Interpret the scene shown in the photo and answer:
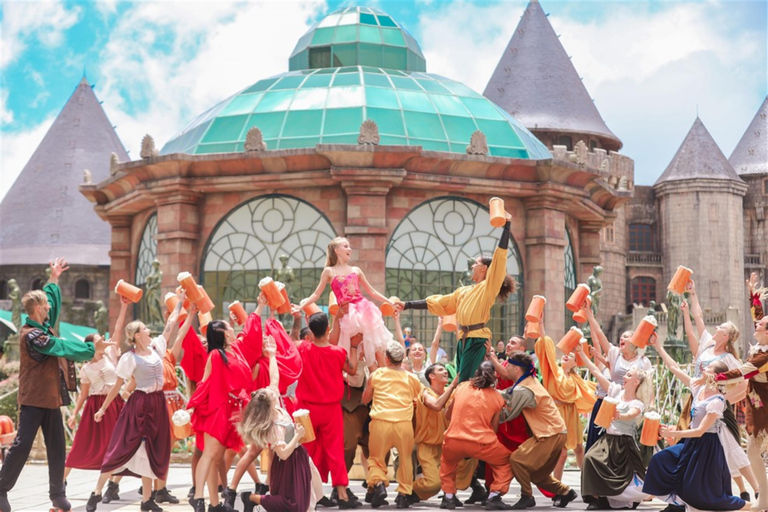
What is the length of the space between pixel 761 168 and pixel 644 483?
196ft

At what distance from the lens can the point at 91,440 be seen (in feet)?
37.9

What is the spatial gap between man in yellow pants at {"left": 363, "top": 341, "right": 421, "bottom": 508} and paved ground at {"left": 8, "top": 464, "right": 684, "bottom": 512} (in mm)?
212

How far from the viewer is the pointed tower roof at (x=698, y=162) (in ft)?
205

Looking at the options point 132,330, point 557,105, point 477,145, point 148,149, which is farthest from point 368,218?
point 557,105

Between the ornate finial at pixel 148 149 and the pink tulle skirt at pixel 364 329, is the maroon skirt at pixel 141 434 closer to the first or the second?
the pink tulle skirt at pixel 364 329

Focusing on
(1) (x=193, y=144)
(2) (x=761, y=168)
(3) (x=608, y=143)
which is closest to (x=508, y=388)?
(1) (x=193, y=144)

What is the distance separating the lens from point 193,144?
79.6 feet

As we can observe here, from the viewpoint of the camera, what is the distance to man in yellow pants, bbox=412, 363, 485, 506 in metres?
11.3

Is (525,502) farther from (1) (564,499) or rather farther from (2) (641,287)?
(2) (641,287)

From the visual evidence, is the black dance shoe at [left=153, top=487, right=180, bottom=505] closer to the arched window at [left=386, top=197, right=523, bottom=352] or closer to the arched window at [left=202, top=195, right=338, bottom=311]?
the arched window at [left=202, top=195, right=338, bottom=311]

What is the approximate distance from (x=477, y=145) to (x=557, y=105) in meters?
40.1

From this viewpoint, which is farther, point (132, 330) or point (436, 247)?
point (436, 247)

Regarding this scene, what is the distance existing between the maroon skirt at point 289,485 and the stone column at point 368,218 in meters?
11.7

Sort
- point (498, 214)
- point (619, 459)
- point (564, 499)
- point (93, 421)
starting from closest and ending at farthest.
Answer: point (498, 214) < point (619, 459) < point (564, 499) < point (93, 421)
